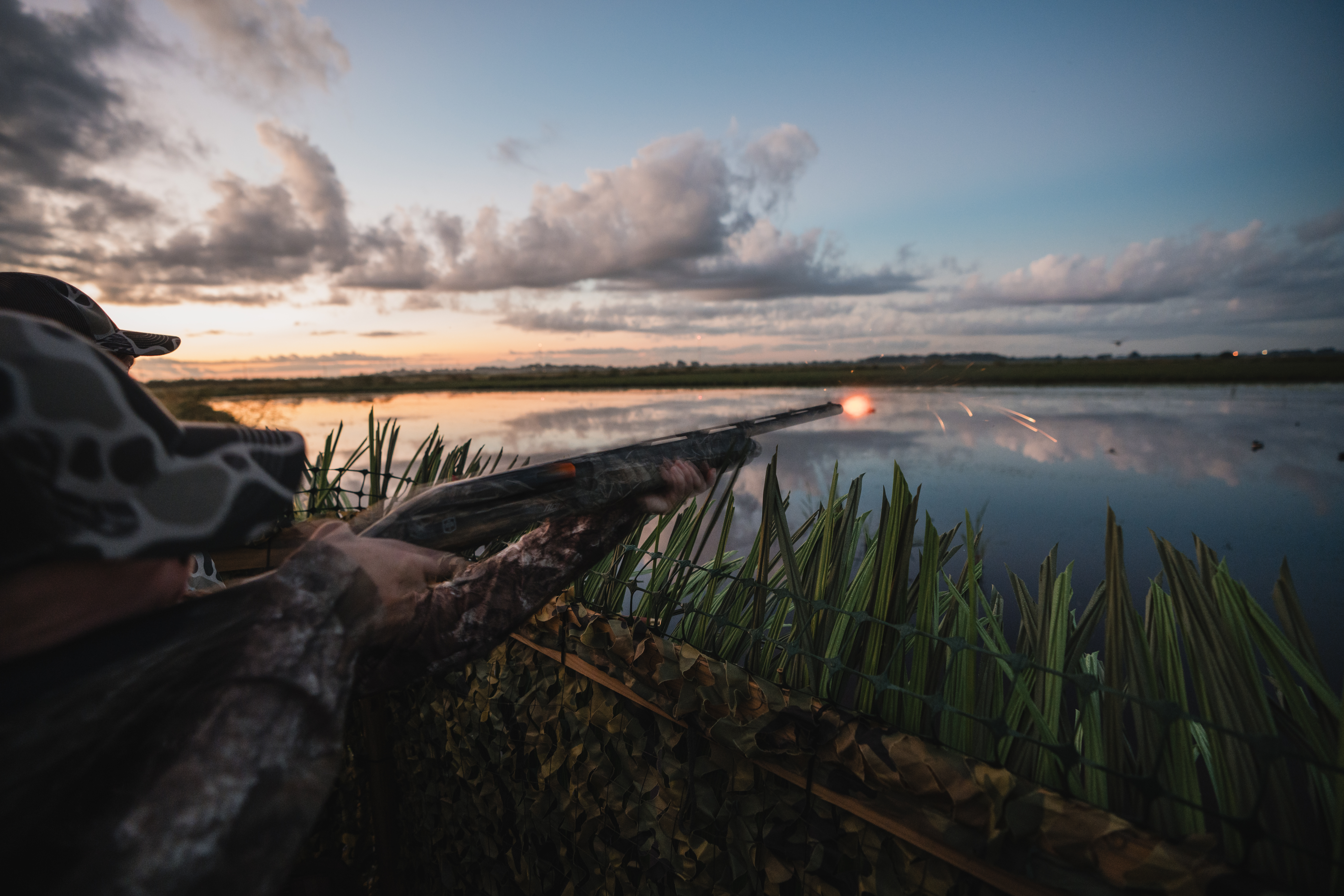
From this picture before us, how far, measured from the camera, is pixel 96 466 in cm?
64

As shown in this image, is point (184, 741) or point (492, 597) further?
point (492, 597)

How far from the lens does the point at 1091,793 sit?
109 centimetres

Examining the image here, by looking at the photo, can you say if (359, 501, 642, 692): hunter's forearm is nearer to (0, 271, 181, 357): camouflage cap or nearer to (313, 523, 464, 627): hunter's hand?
(313, 523, 464, 627): hunter's hand

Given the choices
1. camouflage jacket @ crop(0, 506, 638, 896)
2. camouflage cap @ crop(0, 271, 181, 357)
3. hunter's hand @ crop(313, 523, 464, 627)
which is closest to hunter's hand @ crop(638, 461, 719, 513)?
hunter's hand @ crop(313, 523, 464, 627)

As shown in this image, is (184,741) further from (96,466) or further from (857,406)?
(857,406)

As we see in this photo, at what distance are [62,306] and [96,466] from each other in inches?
64.2

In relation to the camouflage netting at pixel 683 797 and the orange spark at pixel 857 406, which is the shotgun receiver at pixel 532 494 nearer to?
the camouflage netting at pixel 683 797

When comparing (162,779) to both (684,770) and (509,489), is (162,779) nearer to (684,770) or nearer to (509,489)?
(509,489)

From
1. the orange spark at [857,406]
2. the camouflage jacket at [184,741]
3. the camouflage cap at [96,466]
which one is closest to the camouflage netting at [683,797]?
the camouflage jacket at [184,741]

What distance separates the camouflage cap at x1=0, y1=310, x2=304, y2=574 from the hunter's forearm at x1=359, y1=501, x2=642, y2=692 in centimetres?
44

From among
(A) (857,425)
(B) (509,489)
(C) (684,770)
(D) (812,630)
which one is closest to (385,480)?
(B) (509,489)

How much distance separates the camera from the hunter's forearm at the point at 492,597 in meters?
1.27

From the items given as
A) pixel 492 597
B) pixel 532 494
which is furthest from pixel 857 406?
pixel 492 597

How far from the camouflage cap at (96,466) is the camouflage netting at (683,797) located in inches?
49.1
